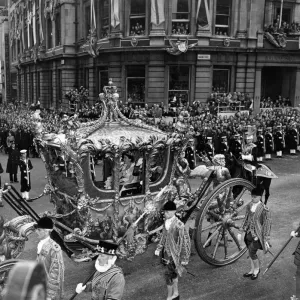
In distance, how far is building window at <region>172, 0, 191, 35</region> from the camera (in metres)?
24.7

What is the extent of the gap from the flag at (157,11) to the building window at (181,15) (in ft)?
3.05

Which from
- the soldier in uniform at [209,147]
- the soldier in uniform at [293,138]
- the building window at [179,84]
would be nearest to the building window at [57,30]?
the building window at [179,84]

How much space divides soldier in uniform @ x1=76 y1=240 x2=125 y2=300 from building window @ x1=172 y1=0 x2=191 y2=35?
21792mm

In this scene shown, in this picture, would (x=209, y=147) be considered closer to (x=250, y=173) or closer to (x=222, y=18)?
(x=250, y=173)

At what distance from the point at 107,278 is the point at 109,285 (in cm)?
8

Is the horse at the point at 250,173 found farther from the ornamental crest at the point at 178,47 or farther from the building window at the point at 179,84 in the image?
the building window at the point at 179,84

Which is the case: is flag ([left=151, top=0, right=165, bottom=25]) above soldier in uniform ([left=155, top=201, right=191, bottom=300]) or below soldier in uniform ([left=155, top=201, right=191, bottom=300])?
above

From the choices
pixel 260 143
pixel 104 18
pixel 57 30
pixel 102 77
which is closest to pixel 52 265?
pixel 260 143

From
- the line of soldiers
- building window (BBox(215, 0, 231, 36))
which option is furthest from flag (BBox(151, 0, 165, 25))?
the line of soldiers

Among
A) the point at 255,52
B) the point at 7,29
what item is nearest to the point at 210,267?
the point at 255,52

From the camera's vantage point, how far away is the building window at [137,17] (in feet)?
82.2

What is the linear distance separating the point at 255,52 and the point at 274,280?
21.1 metres

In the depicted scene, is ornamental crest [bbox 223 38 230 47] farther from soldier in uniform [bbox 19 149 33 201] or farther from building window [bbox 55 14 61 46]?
soldier in uniform [bbox 19 149 33 201]

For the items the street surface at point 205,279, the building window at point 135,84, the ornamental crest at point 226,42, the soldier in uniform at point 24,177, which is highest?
the ornamental crest at point 226,42
